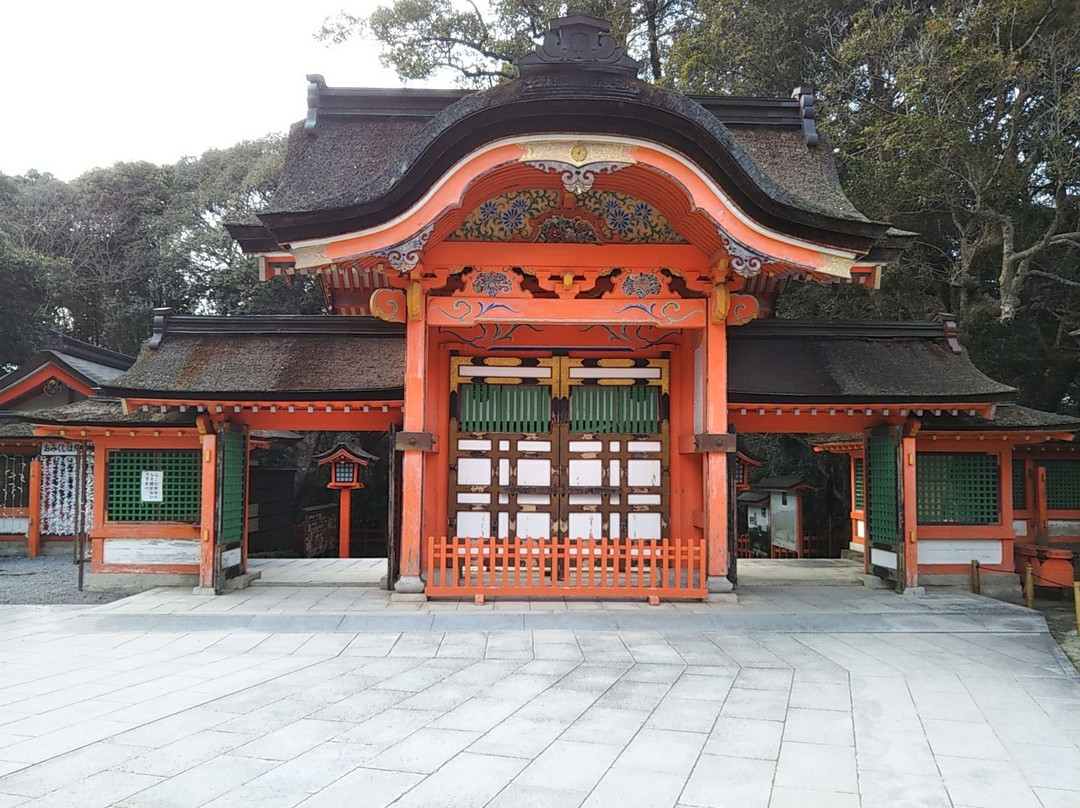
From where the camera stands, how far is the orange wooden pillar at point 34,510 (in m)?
14.5

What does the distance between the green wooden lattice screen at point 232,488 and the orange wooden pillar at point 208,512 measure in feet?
0.34

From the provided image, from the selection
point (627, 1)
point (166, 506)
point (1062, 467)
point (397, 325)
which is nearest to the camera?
point (166, 506)

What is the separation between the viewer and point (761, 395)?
8867mm

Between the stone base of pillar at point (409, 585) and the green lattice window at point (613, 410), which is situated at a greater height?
the green lattice window at point (613, 410)

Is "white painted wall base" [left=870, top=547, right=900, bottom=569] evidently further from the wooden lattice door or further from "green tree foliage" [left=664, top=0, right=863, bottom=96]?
"green tree foliage" [left=664, top=0, right=863, bottom=96]

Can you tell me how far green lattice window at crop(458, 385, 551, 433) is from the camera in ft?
32.3

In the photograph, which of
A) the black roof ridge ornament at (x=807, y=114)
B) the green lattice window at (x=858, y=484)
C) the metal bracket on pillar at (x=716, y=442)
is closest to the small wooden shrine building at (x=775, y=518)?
the green lattice window at (x=858, y=484)

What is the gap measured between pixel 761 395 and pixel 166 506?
7740 millimetres

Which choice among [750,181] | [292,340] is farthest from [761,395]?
[292,340]

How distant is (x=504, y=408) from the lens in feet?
32.4

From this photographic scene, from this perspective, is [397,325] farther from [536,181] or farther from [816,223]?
[816,223]

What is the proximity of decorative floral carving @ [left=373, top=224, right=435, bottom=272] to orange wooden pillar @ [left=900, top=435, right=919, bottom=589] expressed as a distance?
6.32 metres

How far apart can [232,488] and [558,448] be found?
4.27 metres

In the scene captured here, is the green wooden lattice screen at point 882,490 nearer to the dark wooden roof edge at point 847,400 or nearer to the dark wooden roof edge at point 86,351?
the dark wooden roof edge at point 847,400
